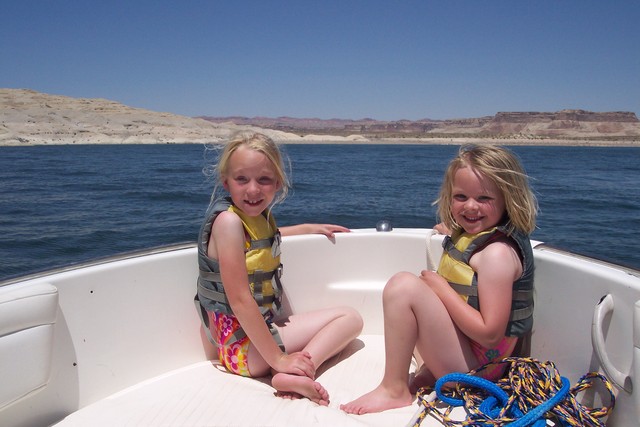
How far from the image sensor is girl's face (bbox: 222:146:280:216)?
6.19 ft

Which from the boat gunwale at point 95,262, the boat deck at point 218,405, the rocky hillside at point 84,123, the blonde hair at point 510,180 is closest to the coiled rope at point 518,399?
the boat deck at point 218,405

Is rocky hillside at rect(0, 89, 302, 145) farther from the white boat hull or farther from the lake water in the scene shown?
the white boat hull

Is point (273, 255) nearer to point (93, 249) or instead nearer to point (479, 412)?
point (479, 412)

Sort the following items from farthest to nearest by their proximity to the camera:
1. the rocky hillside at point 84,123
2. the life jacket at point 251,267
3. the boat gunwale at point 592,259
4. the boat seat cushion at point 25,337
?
A: the rocky hillside at point 84,123, the life jacket at point 251,267, the boat gunwale at point 592,259, the boat seat cushion at point 25,337

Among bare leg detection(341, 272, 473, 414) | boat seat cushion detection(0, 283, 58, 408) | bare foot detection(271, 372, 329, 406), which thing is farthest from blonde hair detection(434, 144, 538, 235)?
boat seat cushion detection(0, 283, 58, 408)

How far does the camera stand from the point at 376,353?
231 centimetres

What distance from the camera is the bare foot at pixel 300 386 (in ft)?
5.88

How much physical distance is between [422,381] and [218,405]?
758mm

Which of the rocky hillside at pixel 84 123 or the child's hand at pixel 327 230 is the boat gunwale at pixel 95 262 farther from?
the rocky hillside at pixel 84 123

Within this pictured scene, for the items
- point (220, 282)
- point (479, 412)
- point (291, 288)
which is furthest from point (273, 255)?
point (479, 412)

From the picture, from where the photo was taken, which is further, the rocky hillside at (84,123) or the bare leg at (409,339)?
the rocky hillside at (84,123)

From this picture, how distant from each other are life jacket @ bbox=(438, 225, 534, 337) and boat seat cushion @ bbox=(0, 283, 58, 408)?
1337mm

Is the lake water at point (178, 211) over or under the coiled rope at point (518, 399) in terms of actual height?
under

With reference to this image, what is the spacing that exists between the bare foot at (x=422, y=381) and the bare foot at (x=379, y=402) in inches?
4.5
